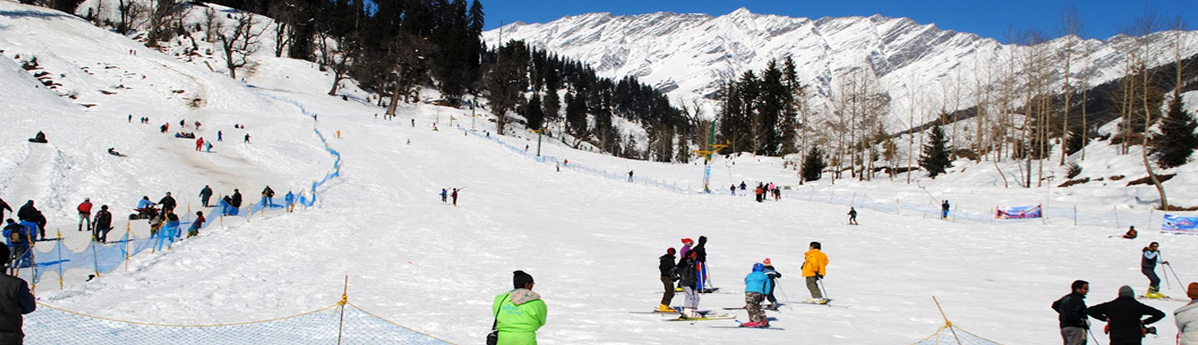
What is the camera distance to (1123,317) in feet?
23.9

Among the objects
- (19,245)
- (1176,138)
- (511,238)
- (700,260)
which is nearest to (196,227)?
(19,245)

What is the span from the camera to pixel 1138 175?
36469mm

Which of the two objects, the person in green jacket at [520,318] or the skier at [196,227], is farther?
the skier at [196,227]

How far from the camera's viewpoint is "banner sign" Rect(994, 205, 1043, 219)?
29906 mm

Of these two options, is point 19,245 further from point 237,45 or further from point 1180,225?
point 237,45

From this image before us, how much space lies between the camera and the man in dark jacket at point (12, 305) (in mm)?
5133

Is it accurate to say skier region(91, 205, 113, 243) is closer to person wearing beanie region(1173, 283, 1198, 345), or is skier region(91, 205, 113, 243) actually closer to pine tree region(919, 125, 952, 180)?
person wearing beanie region(1173, 283, 1198, 345)

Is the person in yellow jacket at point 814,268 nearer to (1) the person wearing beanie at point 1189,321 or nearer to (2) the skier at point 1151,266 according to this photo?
(1) the person wearing beanie at point 1189,321

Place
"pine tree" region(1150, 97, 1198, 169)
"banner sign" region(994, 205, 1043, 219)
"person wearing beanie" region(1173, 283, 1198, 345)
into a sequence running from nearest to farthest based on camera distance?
"person wearing beanie" region(1173, 283, 1198, 345) → "banner sign" region(994, 205, 1043, 219) → "pine tree" region(1150, 97, 1198, 169)

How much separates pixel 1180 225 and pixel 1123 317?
2305 centimetres

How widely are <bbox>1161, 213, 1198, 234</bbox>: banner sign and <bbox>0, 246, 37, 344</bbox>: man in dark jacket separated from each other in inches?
1252

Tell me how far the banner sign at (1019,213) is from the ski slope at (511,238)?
0.79 metres

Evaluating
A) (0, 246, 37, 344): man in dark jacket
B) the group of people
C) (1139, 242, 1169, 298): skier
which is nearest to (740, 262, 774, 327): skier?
the group of people

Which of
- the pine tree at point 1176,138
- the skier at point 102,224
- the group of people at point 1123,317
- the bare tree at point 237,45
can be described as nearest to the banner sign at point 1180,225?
the pine tree at point 1176,138
